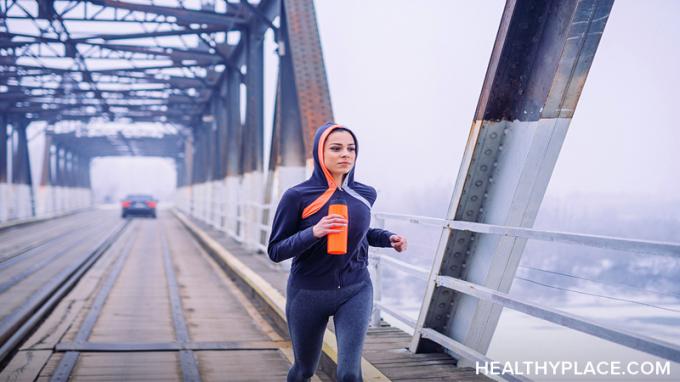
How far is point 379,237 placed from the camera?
3.44 meters

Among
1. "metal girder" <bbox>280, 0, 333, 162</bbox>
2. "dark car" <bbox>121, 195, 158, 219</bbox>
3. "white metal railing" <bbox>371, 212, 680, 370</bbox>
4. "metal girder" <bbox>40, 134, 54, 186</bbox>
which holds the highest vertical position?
"metal girder" <bbox>280, 0, 333, 162</bbox>

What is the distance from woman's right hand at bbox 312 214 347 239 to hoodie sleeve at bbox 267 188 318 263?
0.35 feet

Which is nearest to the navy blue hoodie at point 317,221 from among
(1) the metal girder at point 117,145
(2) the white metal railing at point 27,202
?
(2) the white metal railing at point 27,202

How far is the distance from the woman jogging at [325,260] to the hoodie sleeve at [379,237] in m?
0.26

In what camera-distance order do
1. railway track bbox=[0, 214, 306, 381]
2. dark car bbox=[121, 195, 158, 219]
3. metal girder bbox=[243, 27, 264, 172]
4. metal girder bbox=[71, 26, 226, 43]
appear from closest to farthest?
railway track bbox=[0, 214, 306, 381] < metal girder bbox=[243, 27, 264, 172] < metal girder bbox=[71, 26, 226, 43] < dark car bbox=[121, 195, 158, 219]

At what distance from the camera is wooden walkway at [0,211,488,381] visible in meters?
5.12

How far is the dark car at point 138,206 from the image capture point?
40.3m

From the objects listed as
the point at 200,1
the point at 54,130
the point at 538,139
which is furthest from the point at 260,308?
the point at 54,130

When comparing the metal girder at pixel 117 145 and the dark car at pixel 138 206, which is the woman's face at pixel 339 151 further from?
the metal girder at pixel 117 145

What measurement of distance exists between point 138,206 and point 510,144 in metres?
38.8

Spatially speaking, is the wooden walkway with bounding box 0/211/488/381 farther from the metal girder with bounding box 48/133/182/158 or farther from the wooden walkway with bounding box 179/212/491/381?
the metal girder with bounding box 48/133/182/158

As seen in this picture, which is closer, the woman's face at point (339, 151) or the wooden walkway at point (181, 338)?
the woman's face at point (339, 151)

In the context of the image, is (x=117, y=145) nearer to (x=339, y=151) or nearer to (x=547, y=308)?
(x=339, y=151)

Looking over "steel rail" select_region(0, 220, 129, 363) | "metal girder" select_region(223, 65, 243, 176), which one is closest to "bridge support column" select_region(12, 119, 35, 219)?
"metal girder" select_region(223, 65, 243, 176)
